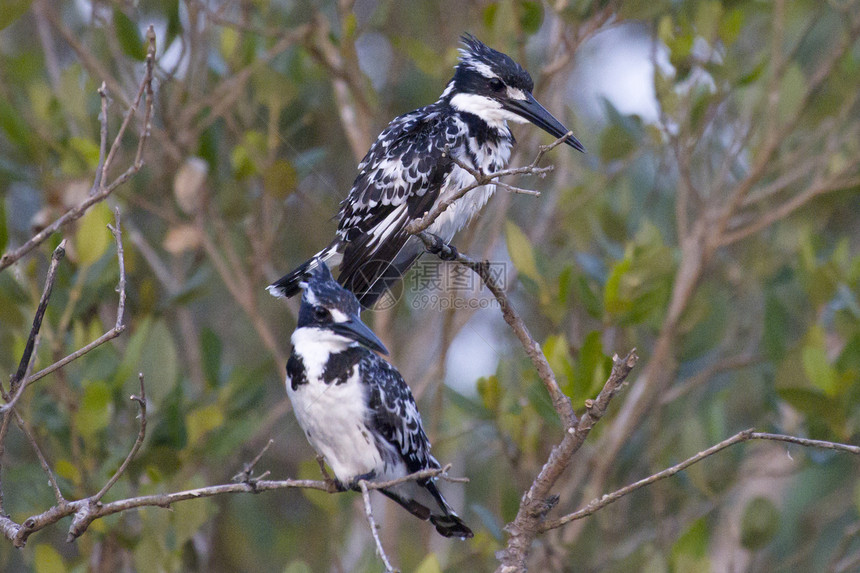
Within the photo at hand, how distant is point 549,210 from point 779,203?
1529mm

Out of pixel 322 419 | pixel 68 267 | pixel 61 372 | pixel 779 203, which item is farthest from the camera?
pixel 779 203

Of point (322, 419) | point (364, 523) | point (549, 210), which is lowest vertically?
point (364, 523)

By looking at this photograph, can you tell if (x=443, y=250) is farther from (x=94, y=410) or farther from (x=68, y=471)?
(x=68, y=471)

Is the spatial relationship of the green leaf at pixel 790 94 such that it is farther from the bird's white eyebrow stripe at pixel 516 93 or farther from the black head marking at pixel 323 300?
the black head marking at pixel 323 300

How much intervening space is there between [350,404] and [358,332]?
1.24ft

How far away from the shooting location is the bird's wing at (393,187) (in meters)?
3.07

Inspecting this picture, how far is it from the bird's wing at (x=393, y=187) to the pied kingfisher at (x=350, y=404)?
41 cm

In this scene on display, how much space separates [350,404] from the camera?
270cm

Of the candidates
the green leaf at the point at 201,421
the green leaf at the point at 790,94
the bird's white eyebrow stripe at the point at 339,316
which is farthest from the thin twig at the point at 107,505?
the green leaf at the point at 790,94

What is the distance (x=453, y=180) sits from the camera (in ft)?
10.7

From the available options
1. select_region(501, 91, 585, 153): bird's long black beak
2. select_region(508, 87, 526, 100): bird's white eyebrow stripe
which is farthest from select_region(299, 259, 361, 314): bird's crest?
select_region(508, 87, 526, 100): bird's white eyebrow stripe

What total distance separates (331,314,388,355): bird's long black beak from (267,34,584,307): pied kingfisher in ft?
1.76

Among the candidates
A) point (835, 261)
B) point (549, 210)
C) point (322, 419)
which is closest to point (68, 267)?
point (322, 419)

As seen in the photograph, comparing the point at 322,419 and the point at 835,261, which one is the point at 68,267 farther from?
the point at 835,261
